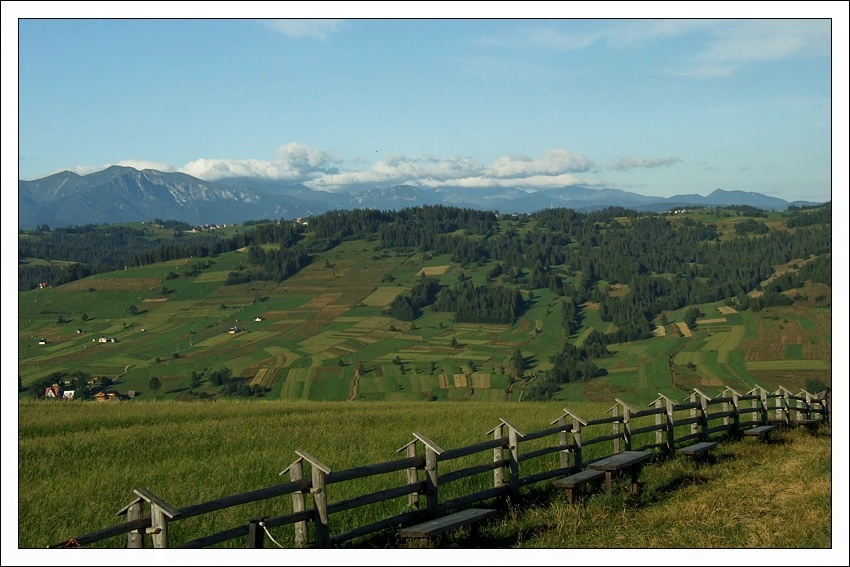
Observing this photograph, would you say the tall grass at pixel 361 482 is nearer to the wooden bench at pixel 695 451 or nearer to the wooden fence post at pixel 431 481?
the wooden bench at pixel 695 451

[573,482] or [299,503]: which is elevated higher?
[299,503]

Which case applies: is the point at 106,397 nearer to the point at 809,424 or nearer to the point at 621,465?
the point at 809,424

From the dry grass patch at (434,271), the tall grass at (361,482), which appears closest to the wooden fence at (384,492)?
the tall grass at (361,482)

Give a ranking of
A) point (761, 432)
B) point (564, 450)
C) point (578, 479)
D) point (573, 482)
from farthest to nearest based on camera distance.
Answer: point (761, 432)
point (564, 450)
point (578, 479)
point (573, 482)

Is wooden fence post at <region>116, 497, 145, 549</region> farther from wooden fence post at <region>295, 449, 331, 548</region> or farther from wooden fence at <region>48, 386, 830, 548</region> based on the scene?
wooden fence post at <region>295, 449, 331, 548</region>

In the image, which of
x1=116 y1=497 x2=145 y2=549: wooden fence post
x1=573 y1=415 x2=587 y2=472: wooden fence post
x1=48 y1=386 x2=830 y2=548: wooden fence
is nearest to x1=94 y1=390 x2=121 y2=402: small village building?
x1=48 y1=386 x2=830 y2=548: wooden fence

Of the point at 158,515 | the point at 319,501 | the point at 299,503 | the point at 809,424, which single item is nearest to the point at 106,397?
the point at 809,424
